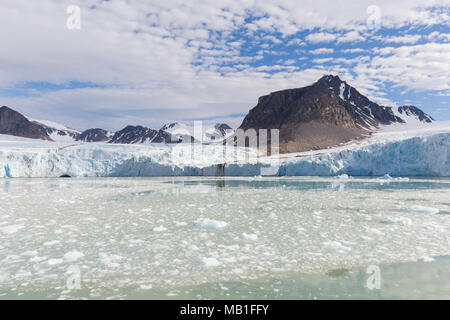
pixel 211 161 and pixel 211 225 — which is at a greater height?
pixel 211 161

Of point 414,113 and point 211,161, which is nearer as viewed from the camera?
point 211,161

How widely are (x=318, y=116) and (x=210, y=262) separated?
6609 centimetres

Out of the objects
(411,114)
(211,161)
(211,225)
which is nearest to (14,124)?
(211,161)

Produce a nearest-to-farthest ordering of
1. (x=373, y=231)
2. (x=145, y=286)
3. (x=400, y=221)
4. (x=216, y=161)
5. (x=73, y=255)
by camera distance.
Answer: (x=145, y=286)
(x=73, y=255)
(x=373, y=231)
(x=400, y=221)
(x=216, y=161)

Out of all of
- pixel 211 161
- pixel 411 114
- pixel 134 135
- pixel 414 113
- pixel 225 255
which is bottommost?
pixel 225 255

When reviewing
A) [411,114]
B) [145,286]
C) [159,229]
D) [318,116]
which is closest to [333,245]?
[145,286]

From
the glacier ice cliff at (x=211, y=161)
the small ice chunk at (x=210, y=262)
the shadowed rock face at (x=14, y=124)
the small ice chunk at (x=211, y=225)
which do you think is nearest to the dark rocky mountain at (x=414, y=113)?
the glacier ice cliff at (x=211, y=161)

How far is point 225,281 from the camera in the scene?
352cm

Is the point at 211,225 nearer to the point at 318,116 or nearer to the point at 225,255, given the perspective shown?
the point at 225,255

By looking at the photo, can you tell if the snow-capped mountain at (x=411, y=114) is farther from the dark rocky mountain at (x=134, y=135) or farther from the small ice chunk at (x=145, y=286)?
the small ice chunk at (x=145, y=286)

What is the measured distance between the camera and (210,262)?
4.14 m

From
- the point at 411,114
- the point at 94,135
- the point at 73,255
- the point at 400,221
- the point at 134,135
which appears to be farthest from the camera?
the point at 94,135
